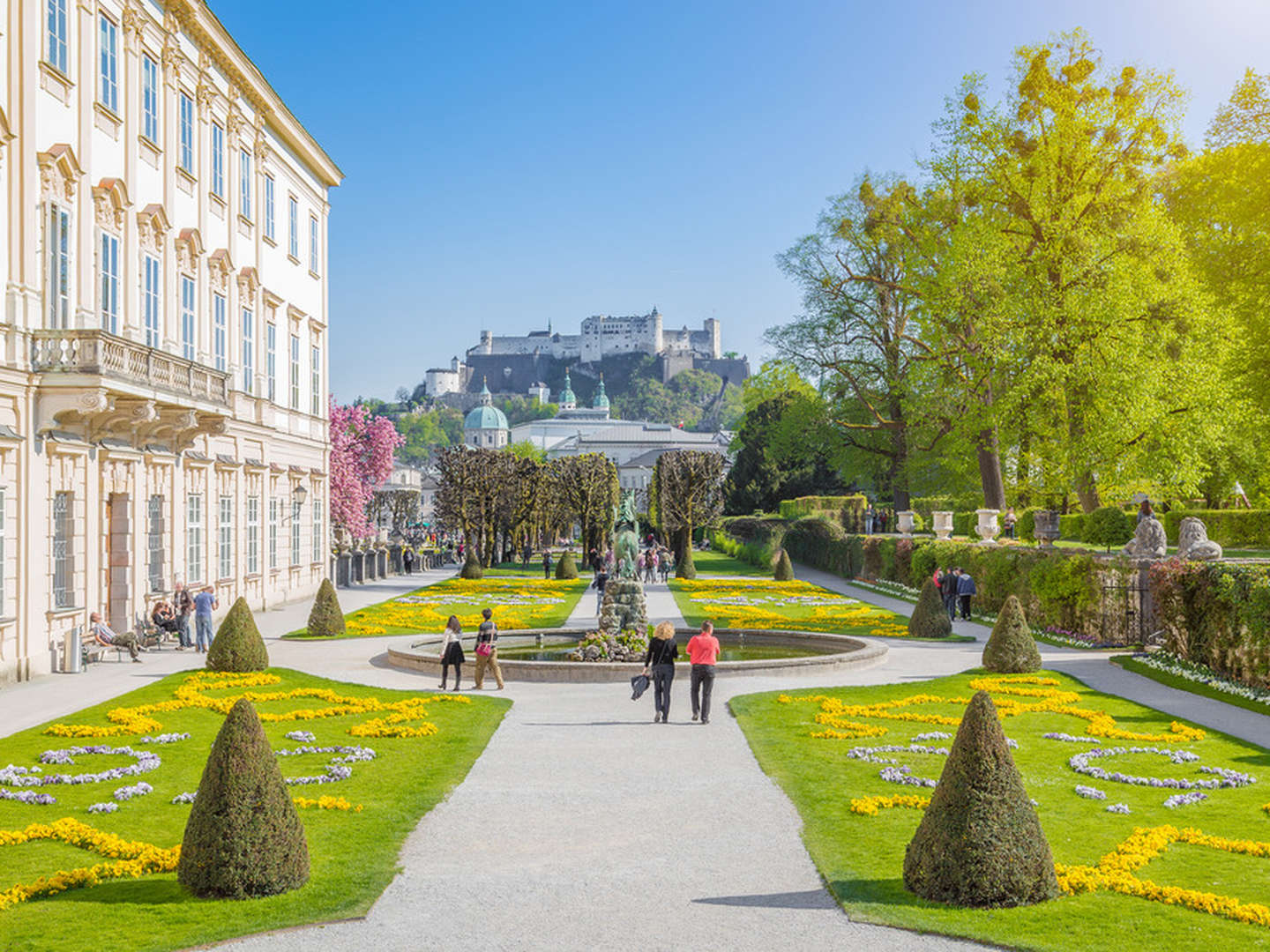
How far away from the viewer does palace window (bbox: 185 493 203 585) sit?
90.4 feet

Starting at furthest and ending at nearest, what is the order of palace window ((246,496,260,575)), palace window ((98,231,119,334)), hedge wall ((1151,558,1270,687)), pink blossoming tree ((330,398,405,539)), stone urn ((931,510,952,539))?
pink blossoming tree ((330,398,405,539)) → stone urn ((931,510,952,539)) → palace window ((246,496,260,575)) → palace window ((98,231,119,334)) → hedge wall ((1151,558,1270,687))

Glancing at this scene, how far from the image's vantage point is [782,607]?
34.4 metres

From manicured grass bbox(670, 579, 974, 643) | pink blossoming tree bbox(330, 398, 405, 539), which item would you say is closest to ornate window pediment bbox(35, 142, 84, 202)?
manicured grass bbox(670, 579, 974, 643)

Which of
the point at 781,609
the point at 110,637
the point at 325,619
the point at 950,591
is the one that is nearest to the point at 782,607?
the point at 781,609

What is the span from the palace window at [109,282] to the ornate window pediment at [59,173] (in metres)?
1.59

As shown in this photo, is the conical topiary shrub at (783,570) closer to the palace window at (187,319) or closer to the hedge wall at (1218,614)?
the hedge wall at (1218,614)

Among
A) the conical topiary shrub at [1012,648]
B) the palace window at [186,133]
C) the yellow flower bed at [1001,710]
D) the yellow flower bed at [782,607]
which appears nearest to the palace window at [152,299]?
the palace window at [186,133]

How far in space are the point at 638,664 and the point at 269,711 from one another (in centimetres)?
620

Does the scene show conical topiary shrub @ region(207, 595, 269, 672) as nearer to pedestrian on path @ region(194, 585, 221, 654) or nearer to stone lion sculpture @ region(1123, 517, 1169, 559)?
pedestrian on path @ region(194, 585, 221, 654)

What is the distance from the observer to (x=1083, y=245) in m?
33.8

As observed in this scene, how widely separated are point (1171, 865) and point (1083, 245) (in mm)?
27856

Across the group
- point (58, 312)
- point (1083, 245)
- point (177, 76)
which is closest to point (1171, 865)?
point (58, 312)

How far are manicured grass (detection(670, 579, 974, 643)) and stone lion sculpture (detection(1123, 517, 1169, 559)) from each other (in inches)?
166

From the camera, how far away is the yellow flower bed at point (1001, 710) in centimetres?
1437
